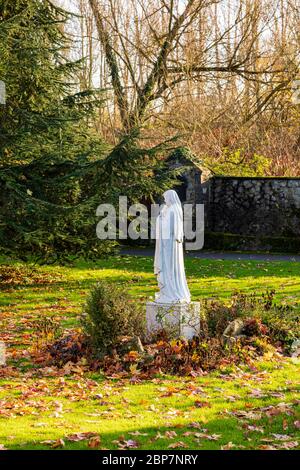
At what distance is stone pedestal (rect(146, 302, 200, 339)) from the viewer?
35.8ft

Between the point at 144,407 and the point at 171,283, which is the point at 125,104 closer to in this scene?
the point at 171,283

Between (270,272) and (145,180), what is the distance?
5068 millimetres

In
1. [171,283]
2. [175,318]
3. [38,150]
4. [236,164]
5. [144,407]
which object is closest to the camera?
[144,407]

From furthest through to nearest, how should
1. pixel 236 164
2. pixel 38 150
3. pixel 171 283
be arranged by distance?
pixel 236 164 → pixel 38 150 → pixel 171 283

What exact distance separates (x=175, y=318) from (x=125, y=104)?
1604cm

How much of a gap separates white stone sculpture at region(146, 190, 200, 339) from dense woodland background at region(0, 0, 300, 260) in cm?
317

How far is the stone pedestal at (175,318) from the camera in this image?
35.8ft

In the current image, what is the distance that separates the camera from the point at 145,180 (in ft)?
52.4

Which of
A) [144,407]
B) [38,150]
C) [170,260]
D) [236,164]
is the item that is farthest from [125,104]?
[144,407]

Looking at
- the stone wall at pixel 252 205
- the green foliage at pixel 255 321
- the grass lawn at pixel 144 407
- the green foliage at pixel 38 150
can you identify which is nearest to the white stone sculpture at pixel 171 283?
the green foliage at pixel 255 321

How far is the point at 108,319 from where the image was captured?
10.5m

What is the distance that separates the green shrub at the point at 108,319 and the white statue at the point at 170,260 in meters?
0.56

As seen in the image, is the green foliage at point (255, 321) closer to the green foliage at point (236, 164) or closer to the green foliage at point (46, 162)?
the green foliage at point (46, 162)
